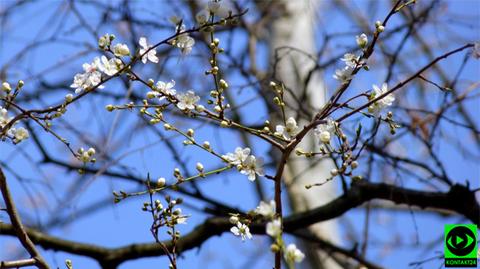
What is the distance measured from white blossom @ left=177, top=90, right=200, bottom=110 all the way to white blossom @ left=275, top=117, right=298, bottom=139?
185 millimetres

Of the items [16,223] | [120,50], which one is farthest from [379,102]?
[16,223]

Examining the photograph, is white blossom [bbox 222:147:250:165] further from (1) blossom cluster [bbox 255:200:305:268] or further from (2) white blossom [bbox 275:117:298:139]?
(1) blossom cluster [bbox 255:200:305:268]

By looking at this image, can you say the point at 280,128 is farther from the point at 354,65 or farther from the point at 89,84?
the point at 89,84

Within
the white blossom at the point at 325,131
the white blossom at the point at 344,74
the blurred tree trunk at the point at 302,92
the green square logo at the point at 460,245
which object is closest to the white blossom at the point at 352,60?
the white blossom at the point at 344,74

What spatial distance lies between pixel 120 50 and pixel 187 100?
181 millimetres

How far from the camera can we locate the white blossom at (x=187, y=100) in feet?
4.66

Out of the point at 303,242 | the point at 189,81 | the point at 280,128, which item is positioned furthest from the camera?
the point at 189,81

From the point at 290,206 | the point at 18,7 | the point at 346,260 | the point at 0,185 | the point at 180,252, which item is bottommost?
the point at 0,185

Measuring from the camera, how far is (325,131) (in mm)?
1382

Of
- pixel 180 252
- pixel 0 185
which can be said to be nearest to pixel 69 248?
pixel 180 252

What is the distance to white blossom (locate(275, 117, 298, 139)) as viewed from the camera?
1389mm

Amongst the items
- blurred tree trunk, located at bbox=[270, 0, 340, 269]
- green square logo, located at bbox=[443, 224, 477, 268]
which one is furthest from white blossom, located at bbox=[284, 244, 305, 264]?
blurred tree trunk, located at bbox=[270, 0, 340, 269]

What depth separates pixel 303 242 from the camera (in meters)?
3.09

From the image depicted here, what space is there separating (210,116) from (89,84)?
273 mm
